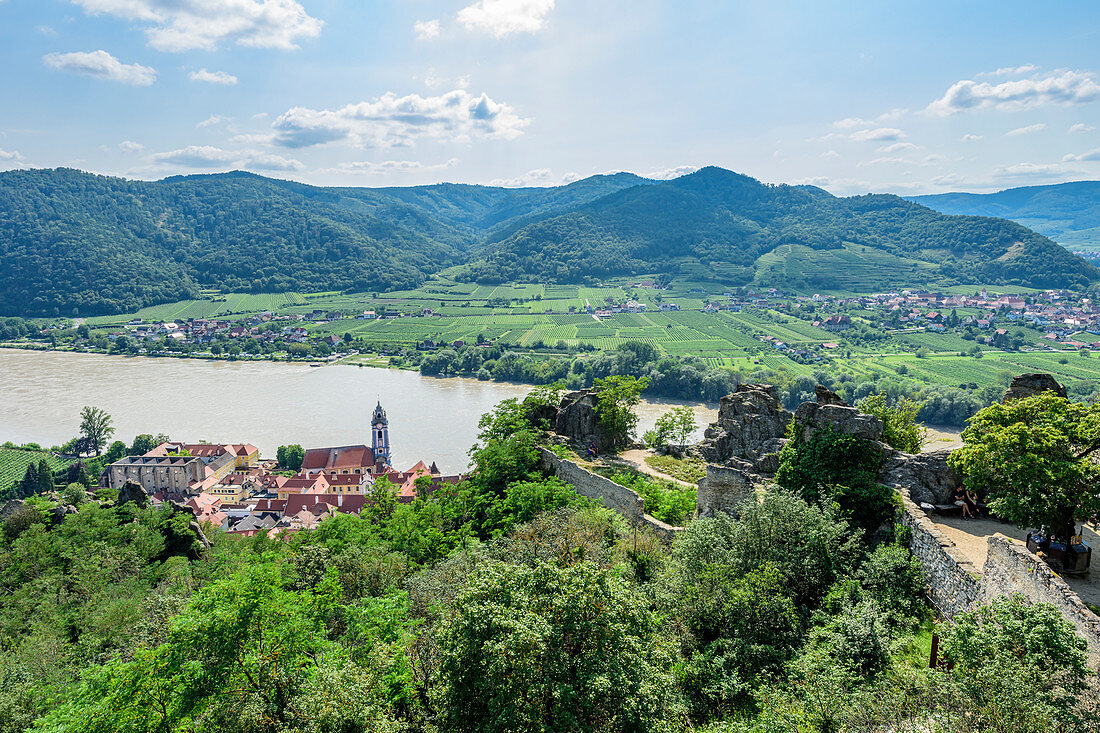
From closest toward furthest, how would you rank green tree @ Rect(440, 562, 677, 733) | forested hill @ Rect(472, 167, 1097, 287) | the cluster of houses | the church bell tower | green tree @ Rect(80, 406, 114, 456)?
green tree @ Rect(440, 562, 677, 733), the cluster of houses, the church bell tower, green tree @ Rect(80, 406, 114, 456), forested hill @ Rect(472, 167, 1097, 287)

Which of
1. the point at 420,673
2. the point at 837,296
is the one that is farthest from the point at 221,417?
the point at 837,296

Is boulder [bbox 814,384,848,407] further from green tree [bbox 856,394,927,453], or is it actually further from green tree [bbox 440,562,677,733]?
green tree [bbox 440,562,677,733]

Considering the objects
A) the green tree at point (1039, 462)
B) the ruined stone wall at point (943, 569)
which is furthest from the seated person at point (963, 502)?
the ruined stone wall at point (943, 569)

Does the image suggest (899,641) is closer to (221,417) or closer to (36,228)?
(221,417)

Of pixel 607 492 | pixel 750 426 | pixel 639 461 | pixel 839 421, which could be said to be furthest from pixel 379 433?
pixel 839 421

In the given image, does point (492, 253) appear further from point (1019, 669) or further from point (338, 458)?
point (1019, 669)

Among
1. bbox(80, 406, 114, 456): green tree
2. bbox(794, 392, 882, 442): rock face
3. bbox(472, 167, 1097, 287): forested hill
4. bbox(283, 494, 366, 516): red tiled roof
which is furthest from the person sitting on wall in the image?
bbox(472, 167, 1097, 287): forested hill
